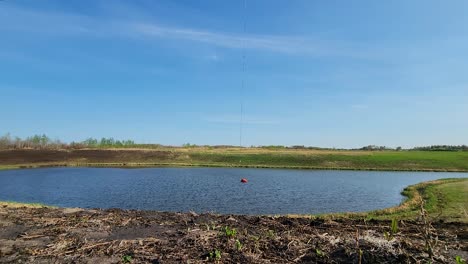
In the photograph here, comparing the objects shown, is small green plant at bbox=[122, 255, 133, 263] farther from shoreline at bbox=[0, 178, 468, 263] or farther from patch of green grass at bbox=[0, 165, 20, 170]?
patch of green grass at bbox=[0, 165, 20, 170]

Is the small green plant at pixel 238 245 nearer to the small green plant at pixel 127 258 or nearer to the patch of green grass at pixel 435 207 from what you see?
the small green plant at pixel 127 258

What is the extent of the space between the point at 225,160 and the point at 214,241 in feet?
256

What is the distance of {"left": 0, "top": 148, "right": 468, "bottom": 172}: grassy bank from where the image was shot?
77.8m

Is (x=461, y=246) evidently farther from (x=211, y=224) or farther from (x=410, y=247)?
(x=211, y=224)

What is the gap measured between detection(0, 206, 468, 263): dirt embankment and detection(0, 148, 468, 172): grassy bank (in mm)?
65657

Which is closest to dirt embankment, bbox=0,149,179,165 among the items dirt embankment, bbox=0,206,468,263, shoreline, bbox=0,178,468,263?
dirt embankment, bbox=0,206,468,263

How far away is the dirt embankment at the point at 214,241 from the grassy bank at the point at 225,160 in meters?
65.7

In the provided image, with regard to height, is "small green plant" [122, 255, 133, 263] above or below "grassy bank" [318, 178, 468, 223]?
above

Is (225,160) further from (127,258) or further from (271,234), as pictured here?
(127,258)

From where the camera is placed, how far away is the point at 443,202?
2428 cm

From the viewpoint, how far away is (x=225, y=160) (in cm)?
8769

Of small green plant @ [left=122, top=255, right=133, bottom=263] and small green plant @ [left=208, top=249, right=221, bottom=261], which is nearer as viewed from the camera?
small green plant @ [left=208, top=249, right=221, bottom=261]

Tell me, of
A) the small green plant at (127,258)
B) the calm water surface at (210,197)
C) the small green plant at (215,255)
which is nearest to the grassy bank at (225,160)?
the calm water surface at (210,197)

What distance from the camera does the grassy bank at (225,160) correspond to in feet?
255
